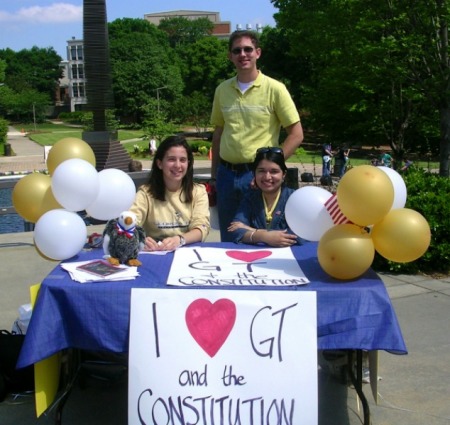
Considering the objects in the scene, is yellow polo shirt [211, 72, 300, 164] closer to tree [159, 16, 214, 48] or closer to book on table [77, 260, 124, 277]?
book on table [77, 260, 124, 277]

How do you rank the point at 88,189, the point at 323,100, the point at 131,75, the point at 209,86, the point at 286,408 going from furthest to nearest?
the point at 131,75, the point at 209,86, the point at 323,100, the point at 88,189, the point at 286,408

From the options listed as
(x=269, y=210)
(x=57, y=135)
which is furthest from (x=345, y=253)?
(x=57, y=135)

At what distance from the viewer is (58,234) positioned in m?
2.84

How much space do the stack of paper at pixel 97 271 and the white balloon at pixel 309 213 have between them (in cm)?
85

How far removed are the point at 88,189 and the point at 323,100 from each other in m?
21.8

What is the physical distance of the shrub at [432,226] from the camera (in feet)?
18.6

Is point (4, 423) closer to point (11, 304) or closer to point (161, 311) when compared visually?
point (161, 311)

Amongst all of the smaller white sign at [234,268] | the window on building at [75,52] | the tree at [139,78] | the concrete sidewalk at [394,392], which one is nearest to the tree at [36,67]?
the window on building at [75,52]

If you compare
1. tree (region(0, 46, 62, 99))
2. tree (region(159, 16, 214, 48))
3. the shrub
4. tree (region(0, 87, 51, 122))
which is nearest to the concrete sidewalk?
the shrub

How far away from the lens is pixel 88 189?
299 centimetres

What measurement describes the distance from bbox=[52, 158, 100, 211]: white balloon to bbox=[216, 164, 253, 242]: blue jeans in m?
1.25

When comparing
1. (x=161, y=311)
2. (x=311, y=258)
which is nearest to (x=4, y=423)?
(x=161, y=311)

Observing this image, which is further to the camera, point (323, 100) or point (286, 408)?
point (323, 100)

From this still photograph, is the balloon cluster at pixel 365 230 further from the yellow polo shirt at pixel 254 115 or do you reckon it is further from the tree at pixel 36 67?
the tree at pixel 36 67
